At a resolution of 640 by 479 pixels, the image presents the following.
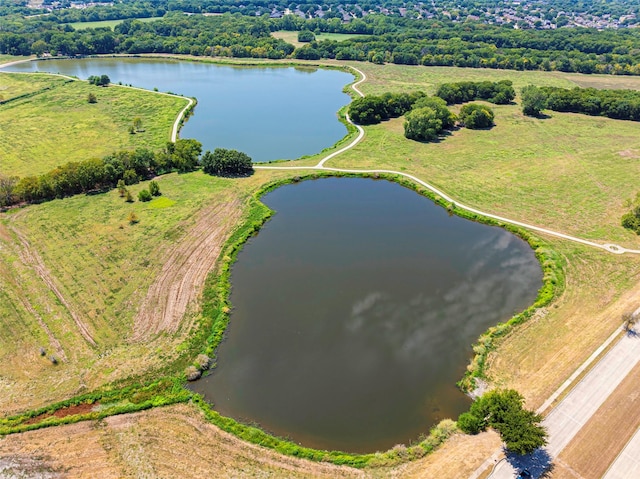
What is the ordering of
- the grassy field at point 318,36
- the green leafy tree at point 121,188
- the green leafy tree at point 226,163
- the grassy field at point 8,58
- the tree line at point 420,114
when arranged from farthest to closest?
the grassy field at point 318,36 → the grassy field at point 8,58 → the tree line at point 420,114 → the green leafy tree at point 226,163 → the green leafy tree at point 121,188

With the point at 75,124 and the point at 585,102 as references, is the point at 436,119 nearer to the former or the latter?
the point at 585,102

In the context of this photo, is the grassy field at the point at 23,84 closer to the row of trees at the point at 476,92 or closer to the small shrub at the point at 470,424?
the row of trees at the point at 476,92

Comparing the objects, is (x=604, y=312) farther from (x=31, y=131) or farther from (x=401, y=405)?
(x=31, y=131)

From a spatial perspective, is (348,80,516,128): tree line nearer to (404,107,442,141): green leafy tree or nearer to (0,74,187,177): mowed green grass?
(404,107,442,141): green leafy tree

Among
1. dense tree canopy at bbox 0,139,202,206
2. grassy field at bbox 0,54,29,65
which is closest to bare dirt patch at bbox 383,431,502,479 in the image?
dense tree canopy at bbox 0,139,202,206

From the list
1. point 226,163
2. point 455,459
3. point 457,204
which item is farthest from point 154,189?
point 455,459

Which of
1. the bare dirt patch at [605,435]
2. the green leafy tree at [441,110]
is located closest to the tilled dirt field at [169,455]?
the bare dirt patch at [605,435]
